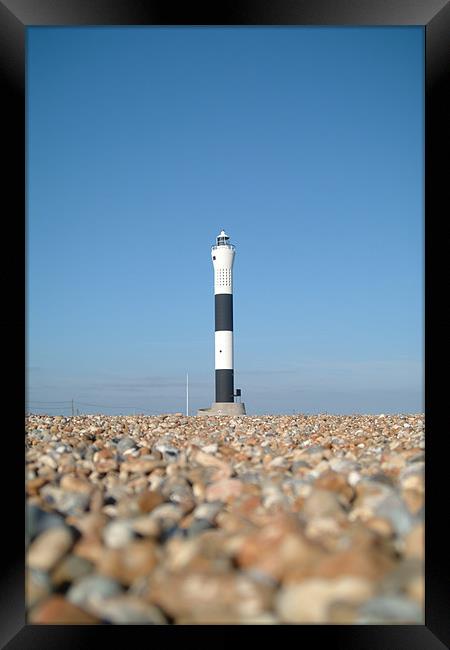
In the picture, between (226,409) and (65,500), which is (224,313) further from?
(65,500)

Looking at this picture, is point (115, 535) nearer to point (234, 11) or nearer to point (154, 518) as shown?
point (154, 518)

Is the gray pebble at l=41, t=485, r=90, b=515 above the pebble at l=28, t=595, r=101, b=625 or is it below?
above

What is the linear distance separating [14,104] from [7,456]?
1265 millimetres

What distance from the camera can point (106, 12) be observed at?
2174 mm

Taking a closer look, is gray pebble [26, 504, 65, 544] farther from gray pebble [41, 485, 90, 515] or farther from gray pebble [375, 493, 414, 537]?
gray pebble [375, 493, 414, 537]

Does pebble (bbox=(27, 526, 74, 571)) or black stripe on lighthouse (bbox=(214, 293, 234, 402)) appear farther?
black stripe on lighthouse (bbox=(214, 293, 234, 402))

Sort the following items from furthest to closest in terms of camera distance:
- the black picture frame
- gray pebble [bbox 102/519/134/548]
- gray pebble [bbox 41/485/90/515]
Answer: gray pebble [bbox 41/485/90/515] < the black picture frame < gray pebble [bbox 102/519/134/548]

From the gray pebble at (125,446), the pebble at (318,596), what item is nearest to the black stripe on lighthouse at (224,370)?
the gray pebble at (125,446)

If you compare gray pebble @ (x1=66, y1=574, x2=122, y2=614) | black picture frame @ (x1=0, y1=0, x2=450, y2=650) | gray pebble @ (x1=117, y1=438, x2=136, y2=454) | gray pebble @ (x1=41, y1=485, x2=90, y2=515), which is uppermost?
black picture frame @ (x1=0, y1=0, x2=450, y2=650)

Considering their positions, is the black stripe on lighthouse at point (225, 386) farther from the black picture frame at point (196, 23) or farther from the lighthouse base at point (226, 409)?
the black picture frame at point (196, 23)

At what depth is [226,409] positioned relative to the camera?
1944 centimetres

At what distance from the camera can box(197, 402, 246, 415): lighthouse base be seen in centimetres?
1941

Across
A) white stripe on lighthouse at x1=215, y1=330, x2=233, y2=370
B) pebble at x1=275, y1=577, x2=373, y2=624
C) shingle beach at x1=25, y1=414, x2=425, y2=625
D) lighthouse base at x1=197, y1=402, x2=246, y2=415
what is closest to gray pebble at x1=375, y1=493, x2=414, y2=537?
shingle beach at x1=25, y1=414, x2=425, y2=625

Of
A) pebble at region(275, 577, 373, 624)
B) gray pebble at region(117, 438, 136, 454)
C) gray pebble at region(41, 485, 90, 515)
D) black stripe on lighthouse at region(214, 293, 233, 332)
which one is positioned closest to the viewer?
pebble at region(275, 577, 373, 624)
